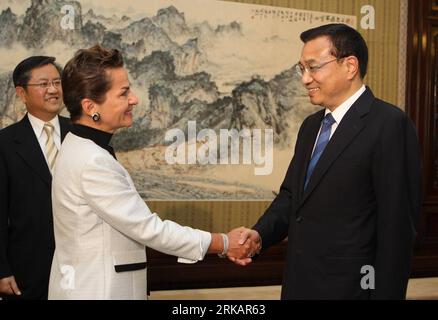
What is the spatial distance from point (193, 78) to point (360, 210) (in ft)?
9.61

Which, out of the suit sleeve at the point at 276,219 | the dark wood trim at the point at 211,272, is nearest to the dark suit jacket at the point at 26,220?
the suit sleeve at the point at 276,219

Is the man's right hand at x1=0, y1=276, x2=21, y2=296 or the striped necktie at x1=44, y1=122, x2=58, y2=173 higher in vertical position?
the striped necktie at x1=44, y1=122, x2=58, y2=173

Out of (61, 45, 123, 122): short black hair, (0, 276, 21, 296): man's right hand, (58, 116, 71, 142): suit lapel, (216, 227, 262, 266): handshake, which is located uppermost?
(61, 45, 123, 122): short black hair

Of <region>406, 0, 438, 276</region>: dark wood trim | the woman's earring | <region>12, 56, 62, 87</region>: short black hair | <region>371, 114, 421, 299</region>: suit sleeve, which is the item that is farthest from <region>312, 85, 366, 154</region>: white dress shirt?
<region>406, 0, 438, 276</region>: dark wood trim

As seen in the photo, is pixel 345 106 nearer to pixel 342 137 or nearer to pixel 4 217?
pixel 342 137

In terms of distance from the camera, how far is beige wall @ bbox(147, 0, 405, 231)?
4.82 meters

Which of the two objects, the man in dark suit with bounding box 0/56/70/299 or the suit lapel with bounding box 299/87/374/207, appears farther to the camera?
the man in dark suit with bounding box 0/56/70/299

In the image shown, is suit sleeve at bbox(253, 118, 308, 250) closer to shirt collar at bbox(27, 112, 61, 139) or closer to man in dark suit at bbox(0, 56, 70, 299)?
man in dark suit at bbox(0, 56, 70, 299)

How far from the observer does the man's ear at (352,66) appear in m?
2.34

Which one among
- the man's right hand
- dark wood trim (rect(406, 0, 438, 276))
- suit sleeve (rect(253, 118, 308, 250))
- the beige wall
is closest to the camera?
suit sleeve (rect(253, 118, 308, 250))

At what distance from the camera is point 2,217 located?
116 inches

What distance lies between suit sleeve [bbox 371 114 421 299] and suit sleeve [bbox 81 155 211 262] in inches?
27.0

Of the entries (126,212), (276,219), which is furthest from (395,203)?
(126,212)

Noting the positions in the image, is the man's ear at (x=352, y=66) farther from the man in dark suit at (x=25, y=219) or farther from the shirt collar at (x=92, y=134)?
the man in dark suit at (x=25, y=219)
